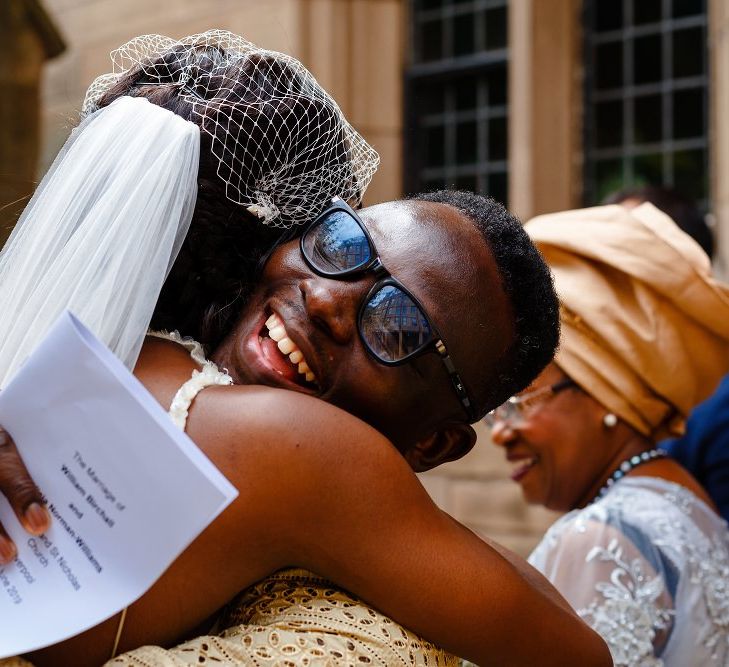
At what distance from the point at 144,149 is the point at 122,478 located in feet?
1.77

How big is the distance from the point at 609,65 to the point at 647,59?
0.26m

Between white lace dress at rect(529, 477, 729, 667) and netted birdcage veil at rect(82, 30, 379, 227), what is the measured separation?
136 centimetres

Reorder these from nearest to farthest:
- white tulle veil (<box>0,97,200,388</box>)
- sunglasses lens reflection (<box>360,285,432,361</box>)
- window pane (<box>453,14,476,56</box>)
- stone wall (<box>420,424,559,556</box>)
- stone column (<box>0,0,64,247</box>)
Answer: white tulle veil (<box>0,97,200,388</box>)
sunglasses lens reflection (<box>360,285,432,361</box>)
stone wall (<box>420,424,559,556</box>)
stone column (<box>0,0,64,247</box>)
window pane (<box>453,14,476,56</box>)

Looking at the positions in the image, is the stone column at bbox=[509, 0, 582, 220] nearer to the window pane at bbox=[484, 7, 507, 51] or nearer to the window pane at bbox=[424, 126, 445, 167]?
the window pane at bbox=[484, 7, 507, 51]

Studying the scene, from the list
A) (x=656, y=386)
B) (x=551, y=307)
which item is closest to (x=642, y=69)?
(x=656, y=386)

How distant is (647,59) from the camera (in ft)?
21.2

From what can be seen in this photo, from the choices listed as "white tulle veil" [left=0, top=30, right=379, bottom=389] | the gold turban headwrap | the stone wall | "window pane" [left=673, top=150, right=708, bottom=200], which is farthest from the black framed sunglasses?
"window pane" [left=673, top=150, right=708, bottom=200]

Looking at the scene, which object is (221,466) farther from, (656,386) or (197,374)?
(656,386)

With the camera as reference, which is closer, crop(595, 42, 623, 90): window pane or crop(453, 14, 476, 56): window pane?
crop(595, 42, 623, 90): window pane

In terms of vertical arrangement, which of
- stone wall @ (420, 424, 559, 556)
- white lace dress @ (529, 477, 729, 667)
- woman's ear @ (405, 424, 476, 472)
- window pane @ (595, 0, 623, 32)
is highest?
window pane @ (595, 0, 623, 32)

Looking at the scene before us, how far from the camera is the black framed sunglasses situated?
162 cm

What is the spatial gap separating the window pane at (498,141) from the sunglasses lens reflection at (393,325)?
5506mm

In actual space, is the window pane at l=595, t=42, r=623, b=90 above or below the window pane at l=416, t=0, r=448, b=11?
below

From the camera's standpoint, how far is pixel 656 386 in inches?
122
